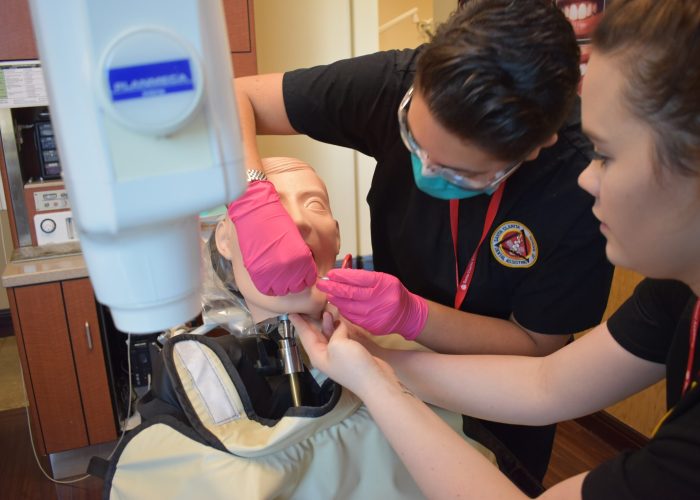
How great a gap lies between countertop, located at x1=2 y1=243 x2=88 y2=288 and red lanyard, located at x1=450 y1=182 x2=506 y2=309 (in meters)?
1.37

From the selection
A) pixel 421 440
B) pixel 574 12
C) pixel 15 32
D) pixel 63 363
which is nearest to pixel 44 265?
pixel 63 363

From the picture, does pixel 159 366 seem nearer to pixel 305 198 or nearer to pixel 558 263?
pixel 305 198

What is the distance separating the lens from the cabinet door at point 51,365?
2021 mm

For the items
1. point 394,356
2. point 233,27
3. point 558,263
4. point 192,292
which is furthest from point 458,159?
point 233,27

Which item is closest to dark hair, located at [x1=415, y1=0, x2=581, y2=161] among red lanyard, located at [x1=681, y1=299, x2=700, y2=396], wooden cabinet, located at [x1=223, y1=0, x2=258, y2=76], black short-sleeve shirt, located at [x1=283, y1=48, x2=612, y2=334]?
black short-sleeve shirt, located at [x1=283, y1=48, x2=612, y2=334]

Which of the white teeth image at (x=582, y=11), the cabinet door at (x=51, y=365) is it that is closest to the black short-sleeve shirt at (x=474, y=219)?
the cabinet door at (x=51, y=365)

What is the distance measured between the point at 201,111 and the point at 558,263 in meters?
0.83

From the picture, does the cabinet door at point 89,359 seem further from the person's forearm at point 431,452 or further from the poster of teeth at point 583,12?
the poster of teeth at point 583,12

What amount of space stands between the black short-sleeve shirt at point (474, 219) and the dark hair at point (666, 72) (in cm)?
44

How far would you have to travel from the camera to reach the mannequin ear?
46.3 inches

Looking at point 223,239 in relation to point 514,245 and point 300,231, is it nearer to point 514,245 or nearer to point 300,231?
point 300,231

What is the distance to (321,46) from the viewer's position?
122 inches

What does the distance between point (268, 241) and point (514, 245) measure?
0.47m

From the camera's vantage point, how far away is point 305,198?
46.4 inches
